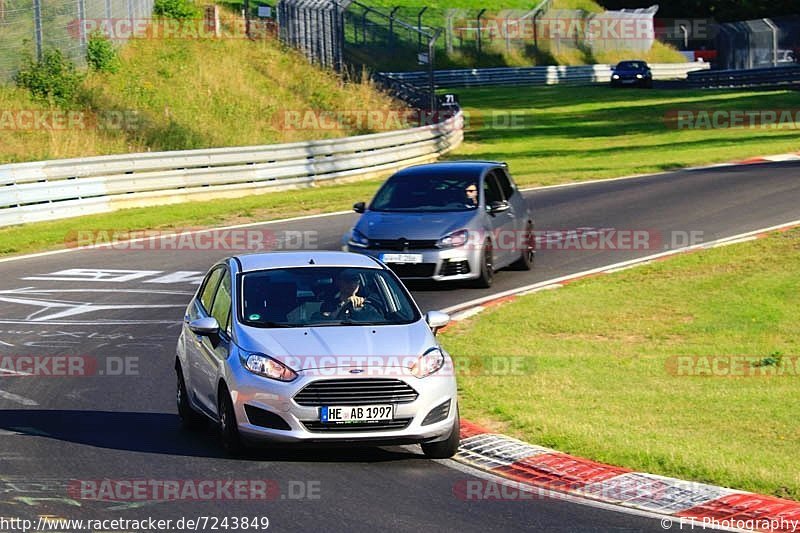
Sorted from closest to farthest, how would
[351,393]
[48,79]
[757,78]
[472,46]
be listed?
[351,393]
[48,79]
[757,78]
[472,46]

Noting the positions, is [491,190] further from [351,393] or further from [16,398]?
[351,393]

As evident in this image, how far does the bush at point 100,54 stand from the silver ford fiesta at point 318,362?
29.4 metres

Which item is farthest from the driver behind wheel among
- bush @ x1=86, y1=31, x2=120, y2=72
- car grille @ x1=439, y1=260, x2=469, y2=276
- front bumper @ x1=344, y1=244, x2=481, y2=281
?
bush @ x1=86, y1=31, x2=120, y2=72

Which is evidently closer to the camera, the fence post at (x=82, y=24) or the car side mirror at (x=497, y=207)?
the car side mirror at (x=497, y=207)

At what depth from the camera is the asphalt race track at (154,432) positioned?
874 cm

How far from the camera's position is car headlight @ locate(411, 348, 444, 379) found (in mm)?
10172

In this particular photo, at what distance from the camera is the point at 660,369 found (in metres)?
14.0

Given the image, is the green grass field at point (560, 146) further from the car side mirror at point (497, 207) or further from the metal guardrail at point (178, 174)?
the car side mirror at point (497, 207)

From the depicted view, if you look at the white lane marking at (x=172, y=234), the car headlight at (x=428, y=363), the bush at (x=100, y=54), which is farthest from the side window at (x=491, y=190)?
the bush at (x=100, y=54)

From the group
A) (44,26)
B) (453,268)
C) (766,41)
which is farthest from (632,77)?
(453,268)

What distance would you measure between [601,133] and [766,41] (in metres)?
39.5

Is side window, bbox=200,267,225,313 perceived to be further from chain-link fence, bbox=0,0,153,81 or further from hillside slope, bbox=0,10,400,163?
chain-link fence, bbox=0,0,153,81

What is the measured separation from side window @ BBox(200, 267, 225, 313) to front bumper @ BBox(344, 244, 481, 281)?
654 cm

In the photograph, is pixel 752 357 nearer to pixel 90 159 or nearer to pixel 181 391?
pixel 181 391
